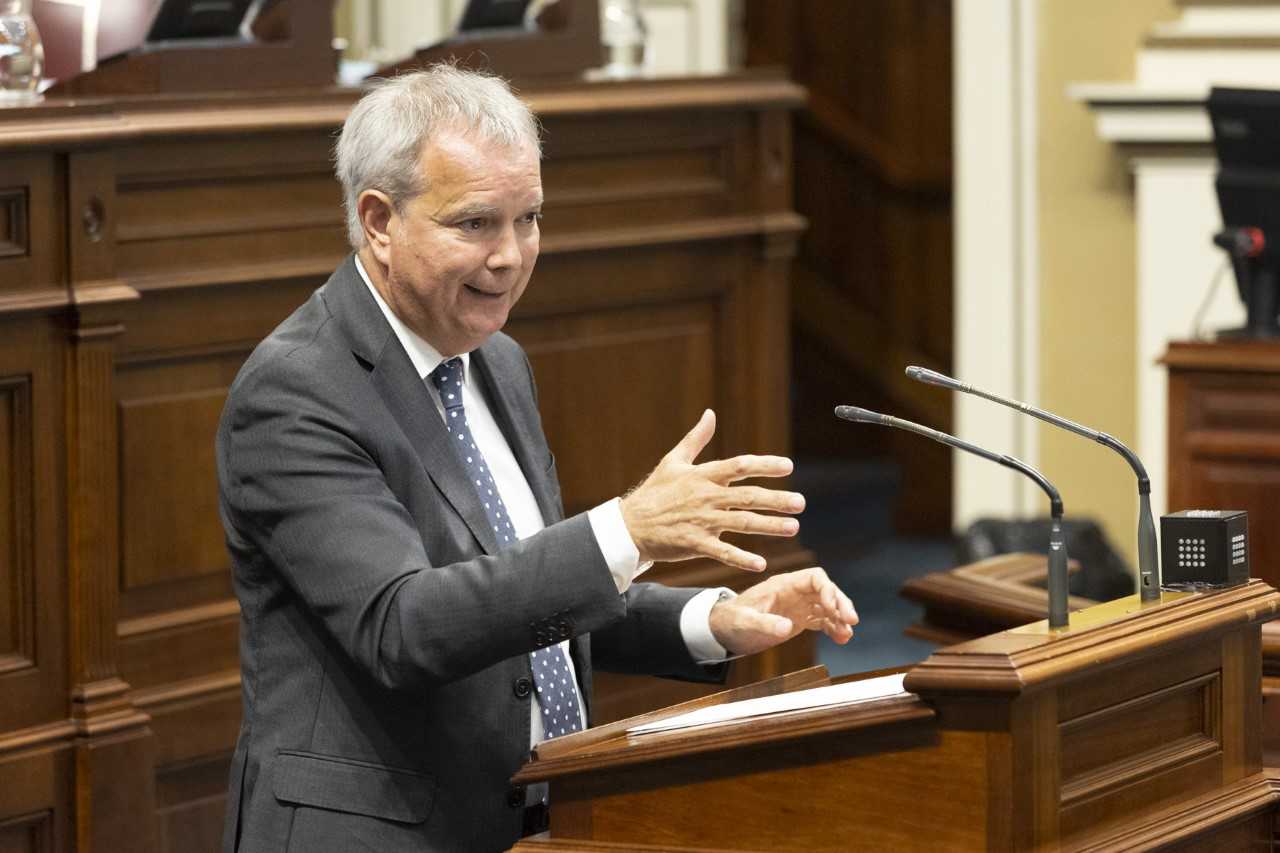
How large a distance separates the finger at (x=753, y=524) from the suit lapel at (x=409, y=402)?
1.29 ft

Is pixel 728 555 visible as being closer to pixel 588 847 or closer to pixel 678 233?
pixel 588 847

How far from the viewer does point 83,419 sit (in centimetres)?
315

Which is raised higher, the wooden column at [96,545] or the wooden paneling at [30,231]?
the wooden paneling at [30,231]

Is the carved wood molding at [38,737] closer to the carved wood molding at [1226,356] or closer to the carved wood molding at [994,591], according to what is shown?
the carved wood molding at [994,591]

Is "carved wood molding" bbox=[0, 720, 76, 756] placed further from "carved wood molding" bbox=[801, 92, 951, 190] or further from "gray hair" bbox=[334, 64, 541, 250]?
"carved wood molding" bbox=[801, 92, 951, 190]

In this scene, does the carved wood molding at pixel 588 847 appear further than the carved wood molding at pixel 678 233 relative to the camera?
No

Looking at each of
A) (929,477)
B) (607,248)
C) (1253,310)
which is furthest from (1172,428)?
(929,477)

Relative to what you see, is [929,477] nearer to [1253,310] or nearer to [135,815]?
[1253,310]

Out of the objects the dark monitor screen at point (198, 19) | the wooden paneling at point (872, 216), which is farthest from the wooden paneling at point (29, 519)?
the wooden paneling at point (872, 216)

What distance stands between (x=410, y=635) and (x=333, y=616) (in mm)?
109

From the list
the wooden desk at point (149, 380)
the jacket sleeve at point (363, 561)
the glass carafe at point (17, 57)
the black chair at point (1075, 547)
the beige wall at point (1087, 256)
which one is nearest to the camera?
the jacket sleeve at point (363, 561)

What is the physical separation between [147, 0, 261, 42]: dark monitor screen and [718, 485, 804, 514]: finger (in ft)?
6.46

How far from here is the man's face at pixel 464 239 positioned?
211 cm

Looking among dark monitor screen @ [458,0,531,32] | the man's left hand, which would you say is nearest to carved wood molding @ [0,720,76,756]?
the man's left hand
